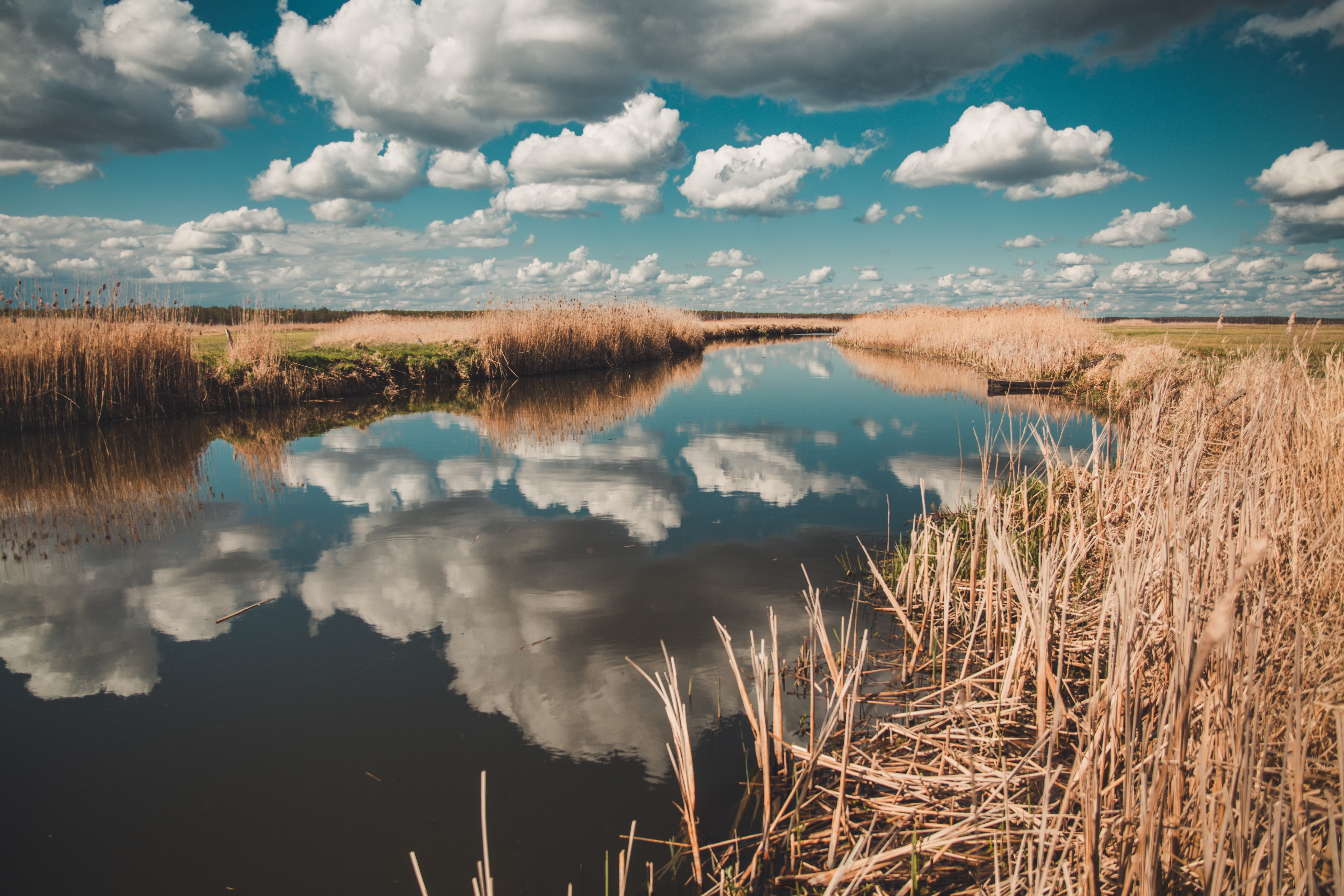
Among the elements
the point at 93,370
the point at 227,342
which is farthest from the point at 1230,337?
the point at 227,342

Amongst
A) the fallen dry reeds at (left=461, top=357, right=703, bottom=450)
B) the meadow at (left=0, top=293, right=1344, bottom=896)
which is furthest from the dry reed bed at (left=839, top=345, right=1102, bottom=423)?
the fallen dry reeds at (left=461, top=357, right=703, bottom=450)

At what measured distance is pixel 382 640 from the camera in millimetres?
4266

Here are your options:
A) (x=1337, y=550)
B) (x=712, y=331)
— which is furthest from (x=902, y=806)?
(x=712, y=331)

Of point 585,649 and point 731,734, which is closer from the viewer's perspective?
point 731,734

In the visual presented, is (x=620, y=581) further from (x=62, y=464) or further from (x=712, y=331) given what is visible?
(x=712, y=331)

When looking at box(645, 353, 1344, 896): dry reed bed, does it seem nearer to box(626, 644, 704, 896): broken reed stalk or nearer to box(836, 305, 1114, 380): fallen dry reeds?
box(626, 644, 704, 896): broken reed stalk

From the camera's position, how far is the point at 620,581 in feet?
16.9

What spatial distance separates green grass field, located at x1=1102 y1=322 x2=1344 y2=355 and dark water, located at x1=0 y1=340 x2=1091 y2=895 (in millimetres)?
4431

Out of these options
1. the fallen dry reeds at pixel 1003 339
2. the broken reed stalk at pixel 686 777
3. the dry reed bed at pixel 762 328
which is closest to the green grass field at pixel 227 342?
the broken reed stalk at pixel 686 777

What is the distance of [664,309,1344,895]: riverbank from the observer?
66.4 inches

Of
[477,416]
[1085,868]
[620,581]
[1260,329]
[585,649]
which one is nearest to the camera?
[1085,868]

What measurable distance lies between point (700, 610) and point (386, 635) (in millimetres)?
2134

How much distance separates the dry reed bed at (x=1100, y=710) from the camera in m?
1.68

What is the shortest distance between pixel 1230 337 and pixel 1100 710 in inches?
1092
